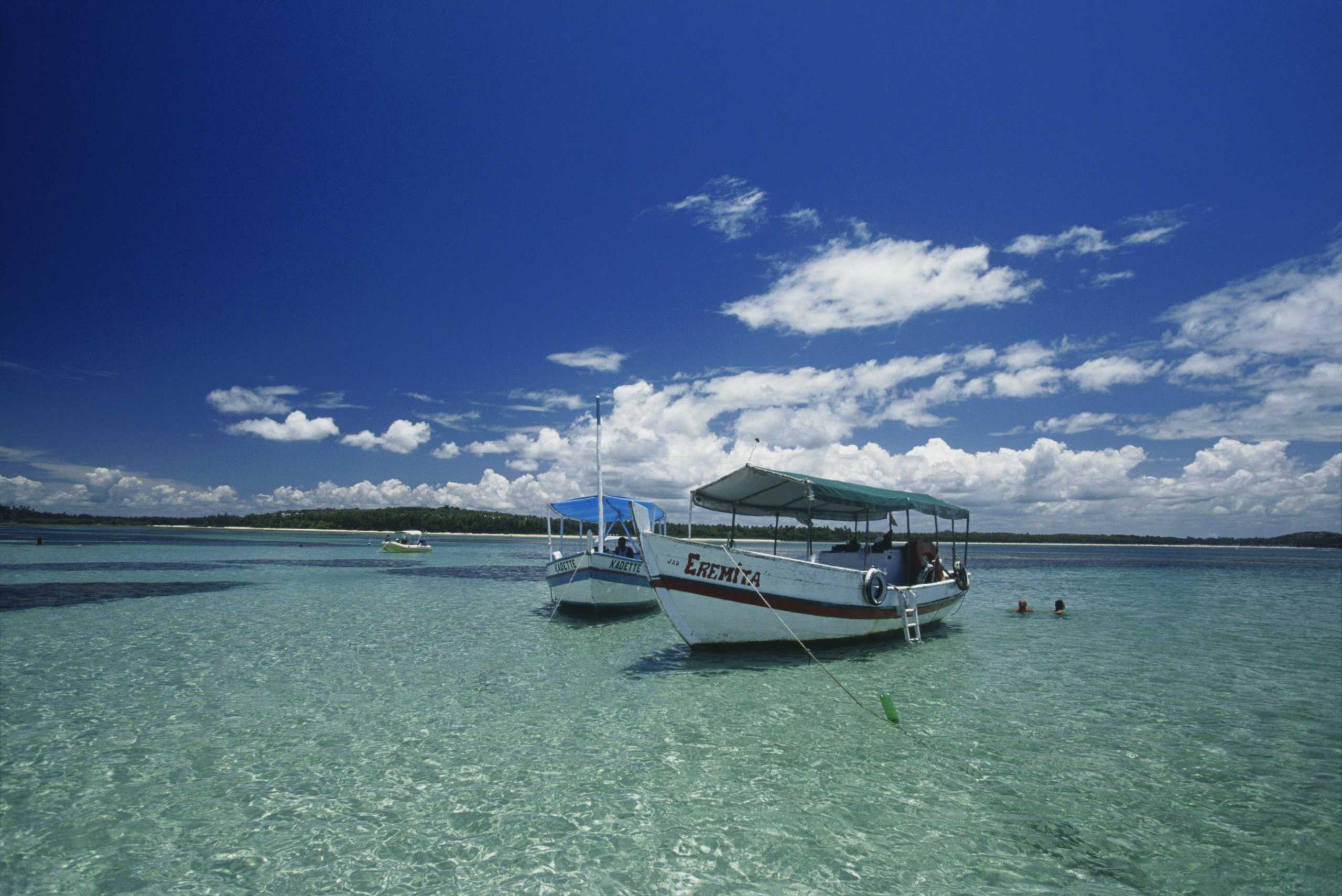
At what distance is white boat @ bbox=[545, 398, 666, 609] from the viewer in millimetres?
19312

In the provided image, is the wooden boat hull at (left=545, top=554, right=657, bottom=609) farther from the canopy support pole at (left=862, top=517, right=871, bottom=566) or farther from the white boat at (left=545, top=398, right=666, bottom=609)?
the canopy support pole at (left=862, top=517, right=871, bottom=566)

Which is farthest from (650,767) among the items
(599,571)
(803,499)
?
(599,571)

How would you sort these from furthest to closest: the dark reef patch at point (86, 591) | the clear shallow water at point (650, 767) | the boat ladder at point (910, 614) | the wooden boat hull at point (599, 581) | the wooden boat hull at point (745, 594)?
the dark reef patch at point (86, 591)
the wooden boat hull at point (599, 581)
the boat ladder at point (910, 614)
the wooden boat hull at point (745, 594)
the clear shallow water at point (650, 767)

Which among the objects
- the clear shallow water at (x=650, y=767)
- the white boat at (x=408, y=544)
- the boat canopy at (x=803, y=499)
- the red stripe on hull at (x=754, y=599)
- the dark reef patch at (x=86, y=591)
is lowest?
the white boat at (x=408, y=544)

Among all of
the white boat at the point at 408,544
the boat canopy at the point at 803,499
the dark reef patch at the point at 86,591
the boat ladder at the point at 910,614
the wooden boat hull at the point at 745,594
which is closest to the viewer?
the wooden boat hull at the point at 745,594

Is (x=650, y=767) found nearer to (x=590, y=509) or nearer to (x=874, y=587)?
(x=874, y=587)

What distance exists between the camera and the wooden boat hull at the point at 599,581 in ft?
63.1

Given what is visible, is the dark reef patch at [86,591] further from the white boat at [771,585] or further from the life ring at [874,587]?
the life ring at [874,587]

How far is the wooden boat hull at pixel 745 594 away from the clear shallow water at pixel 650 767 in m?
0.61

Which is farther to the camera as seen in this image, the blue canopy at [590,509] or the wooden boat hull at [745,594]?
the blue canopy at [590,509]

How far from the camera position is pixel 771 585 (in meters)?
12.3

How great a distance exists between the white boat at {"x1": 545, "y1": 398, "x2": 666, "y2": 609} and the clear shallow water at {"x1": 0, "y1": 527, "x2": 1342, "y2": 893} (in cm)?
372

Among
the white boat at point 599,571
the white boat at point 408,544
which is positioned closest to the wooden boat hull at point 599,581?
the white boat at point 599,571

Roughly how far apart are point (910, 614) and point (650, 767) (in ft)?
35.4
